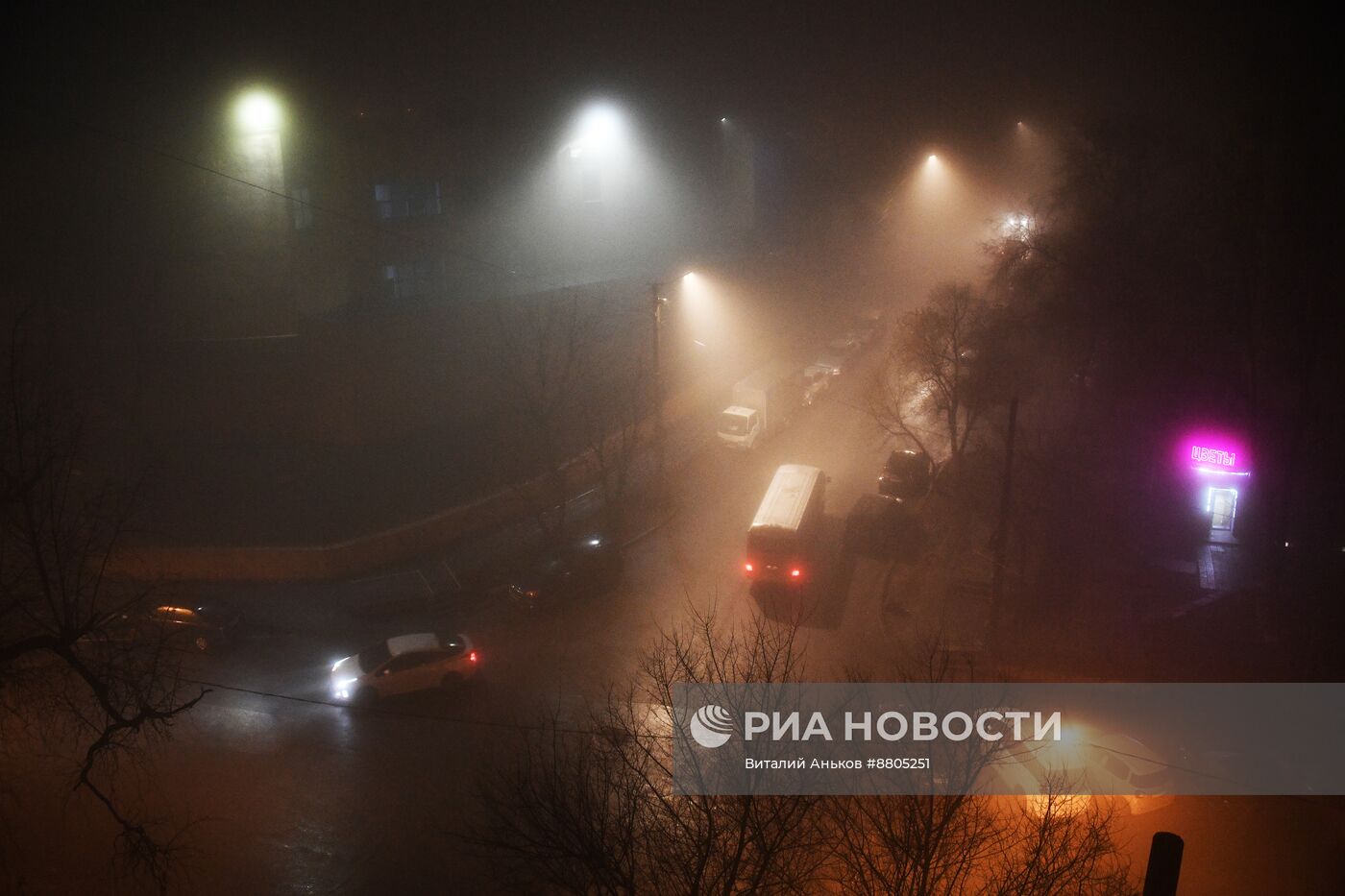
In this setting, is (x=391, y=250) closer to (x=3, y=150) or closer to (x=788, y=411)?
(x=3, y=150)

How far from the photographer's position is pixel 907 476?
21.8 metres

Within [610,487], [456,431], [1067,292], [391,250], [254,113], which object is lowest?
[610,487]

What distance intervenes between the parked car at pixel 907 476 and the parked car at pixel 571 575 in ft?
26.7

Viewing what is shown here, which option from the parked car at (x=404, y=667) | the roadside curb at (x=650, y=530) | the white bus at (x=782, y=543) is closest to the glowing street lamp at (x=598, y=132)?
the roadside curb at (x=650, y=530)

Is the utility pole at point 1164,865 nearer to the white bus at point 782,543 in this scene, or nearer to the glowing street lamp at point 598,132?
the white bus at point 782,543

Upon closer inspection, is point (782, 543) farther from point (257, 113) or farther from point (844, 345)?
point (844, 345)

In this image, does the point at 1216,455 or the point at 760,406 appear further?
the point at 760,406

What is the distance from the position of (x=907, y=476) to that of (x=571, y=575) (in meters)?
9.87

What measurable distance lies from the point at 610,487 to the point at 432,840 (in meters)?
13.2

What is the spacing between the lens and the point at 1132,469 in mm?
20281

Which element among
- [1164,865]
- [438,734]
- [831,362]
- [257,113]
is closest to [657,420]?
[438,734]

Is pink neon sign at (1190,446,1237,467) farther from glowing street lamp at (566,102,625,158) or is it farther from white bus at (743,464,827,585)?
glowing street lamp at (566,102,625,158)

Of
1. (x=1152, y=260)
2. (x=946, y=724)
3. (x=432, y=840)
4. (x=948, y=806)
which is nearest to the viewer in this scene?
(x=948, y=806)

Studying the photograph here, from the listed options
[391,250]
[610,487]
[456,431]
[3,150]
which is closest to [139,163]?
[3,150]
